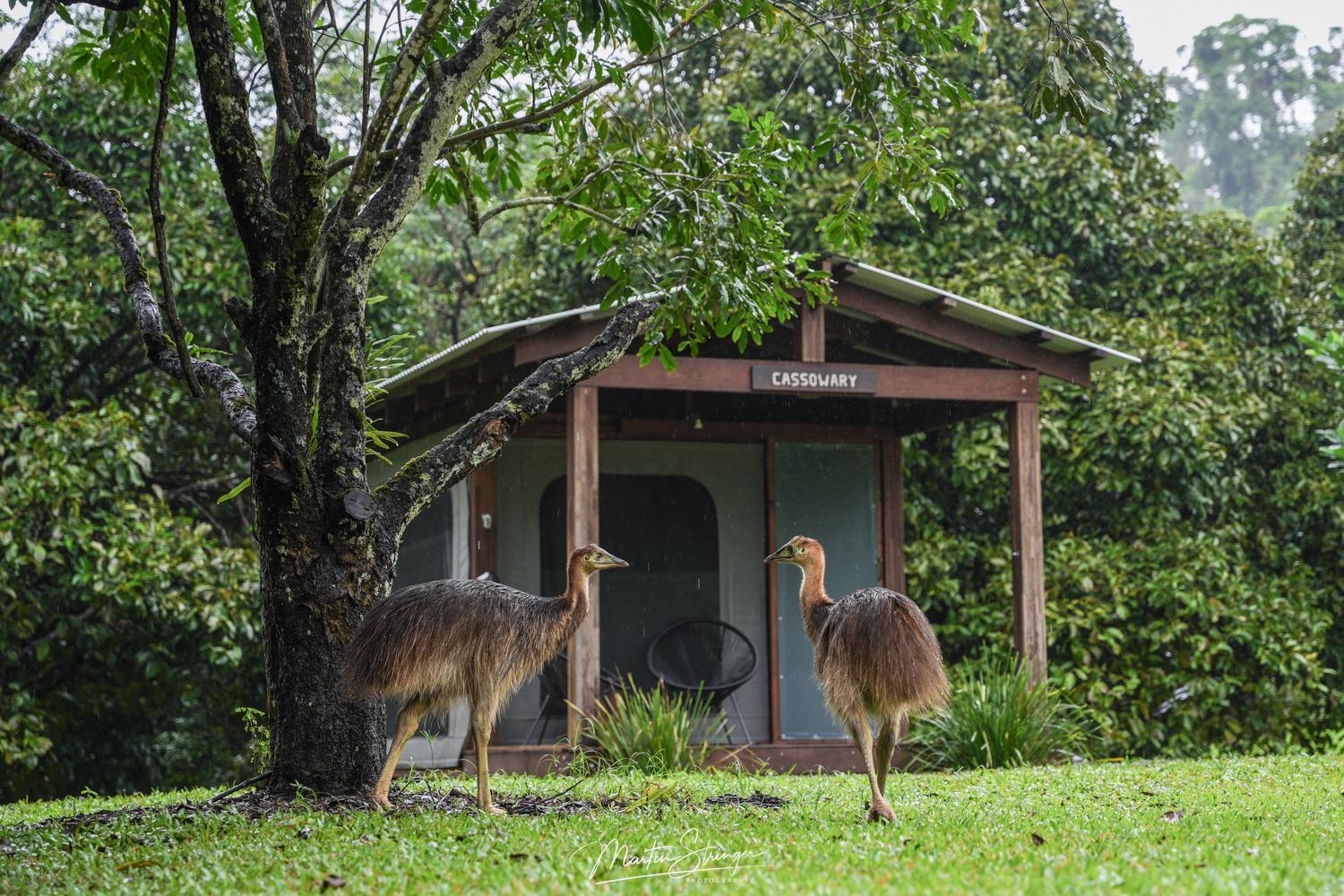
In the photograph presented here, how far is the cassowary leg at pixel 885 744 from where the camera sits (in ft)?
20.3

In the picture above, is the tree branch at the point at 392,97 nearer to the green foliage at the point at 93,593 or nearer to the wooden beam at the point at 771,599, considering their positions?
the wooden beam at the point at 771,599

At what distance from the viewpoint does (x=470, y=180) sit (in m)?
8.38

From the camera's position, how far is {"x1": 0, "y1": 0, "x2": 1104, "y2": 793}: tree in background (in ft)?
20.3

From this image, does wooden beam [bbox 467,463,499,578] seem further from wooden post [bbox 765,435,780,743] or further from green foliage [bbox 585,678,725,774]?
wooden post [bbox 765,435,780,743]

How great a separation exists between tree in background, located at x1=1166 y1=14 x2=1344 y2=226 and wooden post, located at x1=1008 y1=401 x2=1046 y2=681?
3859 cm

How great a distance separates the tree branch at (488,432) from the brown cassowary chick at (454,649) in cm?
49

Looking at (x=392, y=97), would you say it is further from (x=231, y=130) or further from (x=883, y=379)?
(x=883, y=379)

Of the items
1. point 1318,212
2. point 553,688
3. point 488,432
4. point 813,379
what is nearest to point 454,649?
point 488,432

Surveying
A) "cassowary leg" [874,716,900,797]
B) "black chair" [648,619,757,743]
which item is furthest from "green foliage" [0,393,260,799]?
"cassowary leg" [874,716,900,797]

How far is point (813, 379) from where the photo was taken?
391 inches

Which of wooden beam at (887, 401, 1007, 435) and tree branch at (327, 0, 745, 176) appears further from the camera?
wooden beam at (887, 401, 1007, 435)

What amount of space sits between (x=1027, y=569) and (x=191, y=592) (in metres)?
6.73

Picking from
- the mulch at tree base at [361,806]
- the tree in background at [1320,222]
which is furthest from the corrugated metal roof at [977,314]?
the tree in background at [1320,222]

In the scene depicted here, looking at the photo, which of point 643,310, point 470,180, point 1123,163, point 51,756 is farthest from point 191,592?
point 1123,163
